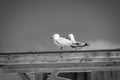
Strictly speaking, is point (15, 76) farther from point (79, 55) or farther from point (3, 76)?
point (79, 55)

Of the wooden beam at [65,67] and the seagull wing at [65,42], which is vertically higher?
the seagull wing at [65,42]

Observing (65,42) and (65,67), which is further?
(65,42)

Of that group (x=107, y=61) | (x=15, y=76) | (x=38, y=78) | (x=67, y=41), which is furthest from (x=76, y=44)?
(x=15, y=76)

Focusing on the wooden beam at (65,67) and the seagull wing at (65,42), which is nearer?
the wooden beam at (65,67)

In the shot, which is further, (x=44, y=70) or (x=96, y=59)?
(x=44, y=70)

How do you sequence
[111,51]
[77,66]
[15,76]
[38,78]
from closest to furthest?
1. [111,51]
2. [77,66]
3. [38,78]
4. [15,76]

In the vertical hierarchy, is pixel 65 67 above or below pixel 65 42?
below

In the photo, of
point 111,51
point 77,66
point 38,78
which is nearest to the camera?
point 111,51

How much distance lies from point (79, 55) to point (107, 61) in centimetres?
78

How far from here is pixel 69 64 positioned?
24.1 feet

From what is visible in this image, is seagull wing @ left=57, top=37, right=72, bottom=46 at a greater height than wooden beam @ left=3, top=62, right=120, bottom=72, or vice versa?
seagull wing @ left=57, top=37, right=72, bottom=46

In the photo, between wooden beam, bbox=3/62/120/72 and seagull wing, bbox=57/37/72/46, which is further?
seagull wing, bbox=57/37/72/46

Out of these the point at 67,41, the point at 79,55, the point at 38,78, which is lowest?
the point at 38,78

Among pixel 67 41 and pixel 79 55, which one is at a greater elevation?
pixel 67 41
